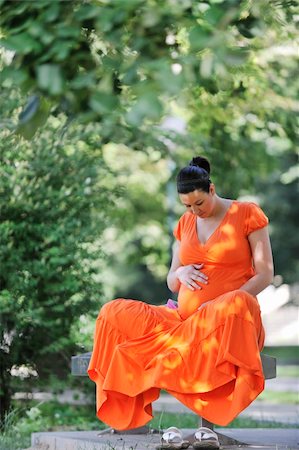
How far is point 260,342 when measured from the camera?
661 cm

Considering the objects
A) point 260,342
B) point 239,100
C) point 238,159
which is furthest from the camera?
point 238,159

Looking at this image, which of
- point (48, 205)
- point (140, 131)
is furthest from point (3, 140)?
point (140, 131)

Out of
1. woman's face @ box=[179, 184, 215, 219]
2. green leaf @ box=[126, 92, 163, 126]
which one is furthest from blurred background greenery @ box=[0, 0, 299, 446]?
woman's face @ box=[179, 184, 215, 219]

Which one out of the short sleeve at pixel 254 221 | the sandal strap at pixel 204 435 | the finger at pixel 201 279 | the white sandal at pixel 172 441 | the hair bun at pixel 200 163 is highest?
the hair bun at pixel 200 163

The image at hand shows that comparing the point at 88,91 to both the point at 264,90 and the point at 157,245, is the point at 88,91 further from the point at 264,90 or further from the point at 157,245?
the point at 157,245

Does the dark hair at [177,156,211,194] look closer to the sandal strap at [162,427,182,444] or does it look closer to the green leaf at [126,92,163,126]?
the sandal strap at [162,427,182,444]

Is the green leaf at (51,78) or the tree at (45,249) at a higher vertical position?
the green leaf at (51,78)

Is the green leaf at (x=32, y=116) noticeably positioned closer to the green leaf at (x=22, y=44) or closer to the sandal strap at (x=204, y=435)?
the green leaf at (x=22, y=44)

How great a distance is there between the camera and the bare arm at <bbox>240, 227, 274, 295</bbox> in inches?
264

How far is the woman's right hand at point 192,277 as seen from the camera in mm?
6906

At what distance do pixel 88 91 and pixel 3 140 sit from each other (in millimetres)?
5708

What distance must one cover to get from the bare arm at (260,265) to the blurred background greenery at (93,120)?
1.03 meters

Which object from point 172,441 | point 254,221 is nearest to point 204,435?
point 172,441

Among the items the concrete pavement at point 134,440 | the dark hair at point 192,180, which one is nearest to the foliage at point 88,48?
the dark hair at point 192,180
